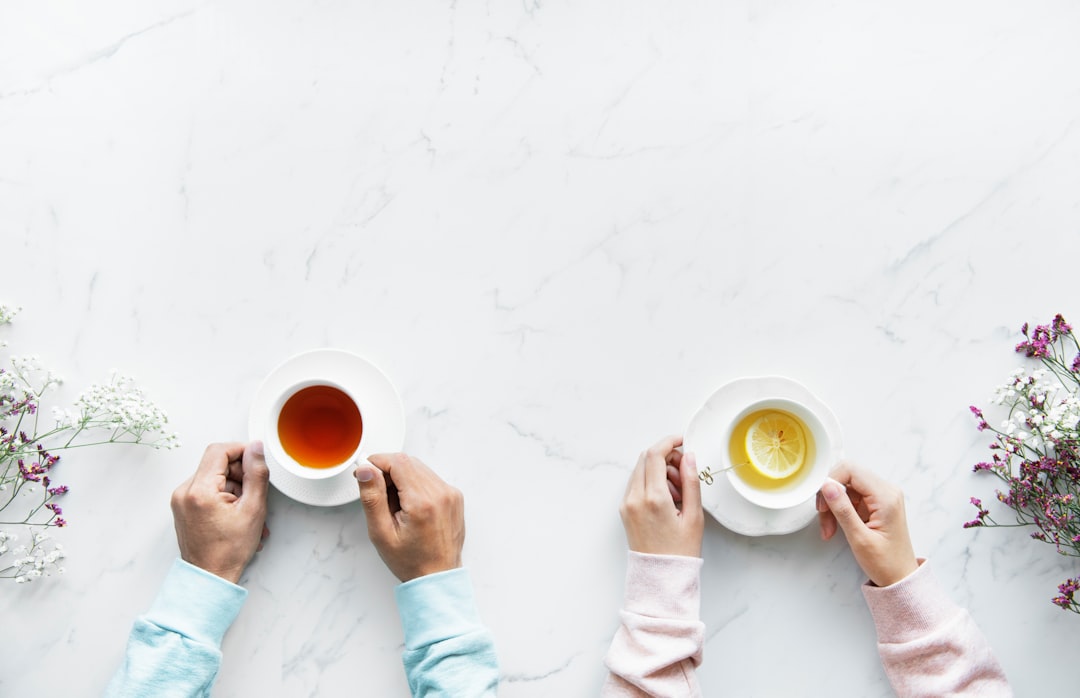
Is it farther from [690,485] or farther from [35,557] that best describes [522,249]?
[35,557]

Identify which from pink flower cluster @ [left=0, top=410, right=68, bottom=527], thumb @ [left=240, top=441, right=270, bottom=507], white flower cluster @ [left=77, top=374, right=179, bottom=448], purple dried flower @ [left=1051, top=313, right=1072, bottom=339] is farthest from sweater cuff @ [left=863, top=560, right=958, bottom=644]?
pink flower cluster @ [left=0, top=410, right=68, bottom=527]

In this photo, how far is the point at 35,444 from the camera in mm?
1379

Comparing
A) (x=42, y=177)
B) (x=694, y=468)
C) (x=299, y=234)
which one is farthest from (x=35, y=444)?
(x=694, y=468)

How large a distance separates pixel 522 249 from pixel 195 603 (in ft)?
2.66

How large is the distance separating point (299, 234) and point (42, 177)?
47cm

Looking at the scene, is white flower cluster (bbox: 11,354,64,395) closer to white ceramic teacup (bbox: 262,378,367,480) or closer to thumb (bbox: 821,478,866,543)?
white ceramic teacup (bbox: 262,378,367,480)

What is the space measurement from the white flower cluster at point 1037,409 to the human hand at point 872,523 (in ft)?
0.82

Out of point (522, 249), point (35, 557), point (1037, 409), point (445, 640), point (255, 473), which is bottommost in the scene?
point (445, 640)

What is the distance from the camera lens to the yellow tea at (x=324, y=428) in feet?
4.18

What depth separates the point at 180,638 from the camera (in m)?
1.26

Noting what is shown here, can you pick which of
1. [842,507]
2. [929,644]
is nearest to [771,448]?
[842,507]

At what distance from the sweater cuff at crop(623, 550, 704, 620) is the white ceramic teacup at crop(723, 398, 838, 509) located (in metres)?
0.15

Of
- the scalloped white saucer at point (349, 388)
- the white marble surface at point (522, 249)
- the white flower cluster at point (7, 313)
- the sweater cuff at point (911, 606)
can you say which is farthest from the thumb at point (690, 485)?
the white flower cluster at point (7, 313)

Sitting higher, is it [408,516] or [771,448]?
[771,448]
